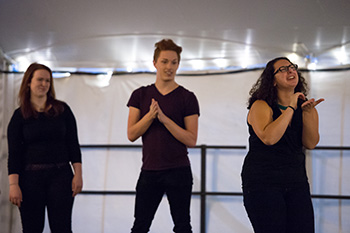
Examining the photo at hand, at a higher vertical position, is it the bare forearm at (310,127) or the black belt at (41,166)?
the bare forearm at (310,127)

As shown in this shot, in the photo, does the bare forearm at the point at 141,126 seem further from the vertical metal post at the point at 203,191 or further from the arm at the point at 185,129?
the vertical metal post at the point at 203,191

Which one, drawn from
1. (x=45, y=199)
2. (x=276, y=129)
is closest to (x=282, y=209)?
(x=276, y=129)

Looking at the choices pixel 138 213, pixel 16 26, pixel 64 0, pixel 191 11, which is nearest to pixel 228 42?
pixel 191 11

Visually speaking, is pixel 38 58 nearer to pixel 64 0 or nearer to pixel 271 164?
pixel 64 0

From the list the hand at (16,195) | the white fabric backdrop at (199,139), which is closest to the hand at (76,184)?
the hand at (16,195)

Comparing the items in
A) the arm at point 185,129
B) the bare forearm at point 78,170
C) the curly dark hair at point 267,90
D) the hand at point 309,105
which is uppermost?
the curly dark hair at point 267,90

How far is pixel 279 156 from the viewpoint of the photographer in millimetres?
2062

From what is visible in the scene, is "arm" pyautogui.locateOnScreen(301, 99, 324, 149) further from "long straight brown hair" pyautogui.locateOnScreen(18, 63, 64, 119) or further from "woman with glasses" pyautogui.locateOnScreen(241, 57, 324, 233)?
"long straight brown hair" pyautogui.locateOnScreen(18, 63, 64, 119)

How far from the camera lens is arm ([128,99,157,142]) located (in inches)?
93.2

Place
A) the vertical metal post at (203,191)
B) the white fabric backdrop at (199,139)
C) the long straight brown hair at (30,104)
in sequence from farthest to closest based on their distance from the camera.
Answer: the vertical metal post at (203,191) < the white fabric backdrop at (199,139) < the long straight brown hair at (30,104)

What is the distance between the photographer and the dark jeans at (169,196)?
92.7 inches

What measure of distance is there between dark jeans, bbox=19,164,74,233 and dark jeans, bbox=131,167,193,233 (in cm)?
44

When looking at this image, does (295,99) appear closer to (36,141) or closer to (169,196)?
(169,196)

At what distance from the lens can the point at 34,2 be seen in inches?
133
